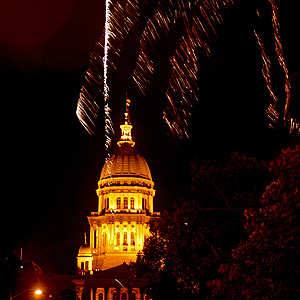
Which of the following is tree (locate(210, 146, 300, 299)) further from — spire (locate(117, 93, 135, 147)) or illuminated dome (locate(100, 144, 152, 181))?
spire (locate(117, 93, 135, 147))

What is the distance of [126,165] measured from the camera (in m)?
121

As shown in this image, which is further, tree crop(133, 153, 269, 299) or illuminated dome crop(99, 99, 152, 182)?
illuminated dome crop(99, 99, 152, 182)

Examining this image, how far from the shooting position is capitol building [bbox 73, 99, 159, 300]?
118 m

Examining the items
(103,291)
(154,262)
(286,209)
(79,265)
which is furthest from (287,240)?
(79,265)

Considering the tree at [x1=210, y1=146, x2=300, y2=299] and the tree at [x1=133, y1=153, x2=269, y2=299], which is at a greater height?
the tree at [x1=133, y1=153, x2=269, y2=299]

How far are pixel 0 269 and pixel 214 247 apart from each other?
13809 millimetres

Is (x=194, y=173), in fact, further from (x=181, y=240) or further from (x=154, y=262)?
(x=154, y=262)

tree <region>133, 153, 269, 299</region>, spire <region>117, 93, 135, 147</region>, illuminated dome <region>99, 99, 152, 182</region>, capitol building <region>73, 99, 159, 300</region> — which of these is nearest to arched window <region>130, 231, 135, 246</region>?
capitol building <region>73, 99, 159, 300</region>

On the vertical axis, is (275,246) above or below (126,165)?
below

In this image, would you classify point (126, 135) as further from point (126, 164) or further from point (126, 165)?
point (126, 165)

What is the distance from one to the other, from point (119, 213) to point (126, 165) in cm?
882

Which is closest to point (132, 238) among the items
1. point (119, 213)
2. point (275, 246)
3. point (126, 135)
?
point (119, 213)

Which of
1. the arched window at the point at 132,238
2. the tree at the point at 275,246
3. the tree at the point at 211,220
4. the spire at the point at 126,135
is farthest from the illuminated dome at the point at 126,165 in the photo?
the tree at the point at 275,246

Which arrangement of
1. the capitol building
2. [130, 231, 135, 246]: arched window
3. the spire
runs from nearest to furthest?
the capitol building, [130, 231, 135, 246]: arched window, the spire
